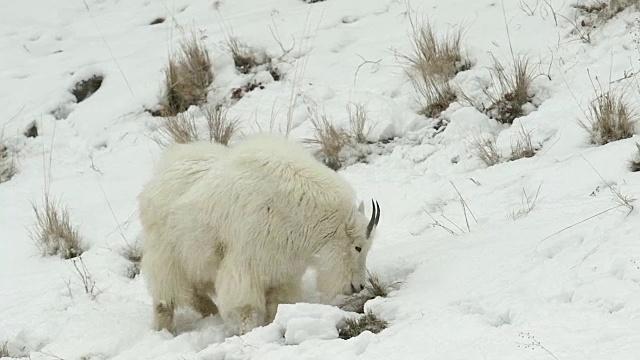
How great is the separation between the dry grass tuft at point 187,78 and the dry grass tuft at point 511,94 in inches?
122

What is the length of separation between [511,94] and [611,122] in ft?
4.42

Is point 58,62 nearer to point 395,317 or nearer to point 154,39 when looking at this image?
point 154,39

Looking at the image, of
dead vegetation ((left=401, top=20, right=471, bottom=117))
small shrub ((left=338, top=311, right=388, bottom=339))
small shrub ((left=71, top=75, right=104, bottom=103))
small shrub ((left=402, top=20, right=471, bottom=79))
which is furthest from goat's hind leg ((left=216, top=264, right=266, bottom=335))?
small shrub ((left=71, top=75, right=104, bottom=103))

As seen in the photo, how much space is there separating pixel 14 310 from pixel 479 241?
334 cm

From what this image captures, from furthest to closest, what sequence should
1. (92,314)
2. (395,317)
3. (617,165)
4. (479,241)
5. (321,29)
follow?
(321,29) → (92,314) → (617,165) → (479,241) → (395,317)

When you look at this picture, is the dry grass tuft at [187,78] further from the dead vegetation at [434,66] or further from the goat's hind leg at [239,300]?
the goat's hind leg at [239,300]

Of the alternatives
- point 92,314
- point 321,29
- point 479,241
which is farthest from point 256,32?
point 479,241

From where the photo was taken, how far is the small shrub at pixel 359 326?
4.08 metres

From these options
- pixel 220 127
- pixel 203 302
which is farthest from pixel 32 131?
pixel 203 302

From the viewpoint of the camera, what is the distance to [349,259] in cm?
511

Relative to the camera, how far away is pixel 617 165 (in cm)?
534

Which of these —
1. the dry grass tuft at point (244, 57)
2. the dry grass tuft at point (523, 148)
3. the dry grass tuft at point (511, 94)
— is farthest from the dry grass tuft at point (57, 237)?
the dry grass tuft at point (511, 94)

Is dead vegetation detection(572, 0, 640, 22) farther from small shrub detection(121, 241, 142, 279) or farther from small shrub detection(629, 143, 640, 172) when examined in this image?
small shrub detection(121, 241, 142, 279)

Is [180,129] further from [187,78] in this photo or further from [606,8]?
[606,8]
